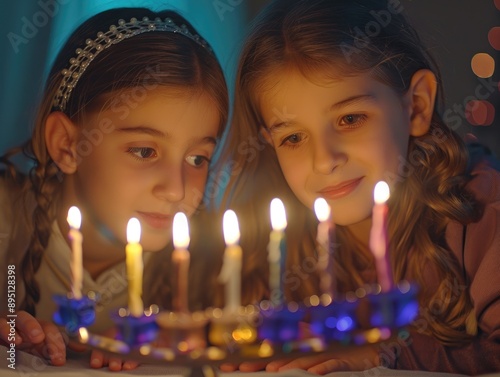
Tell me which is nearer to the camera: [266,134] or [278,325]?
[278,325]

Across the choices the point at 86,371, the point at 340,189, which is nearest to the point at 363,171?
the point at 340,189

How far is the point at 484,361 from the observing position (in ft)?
5.17

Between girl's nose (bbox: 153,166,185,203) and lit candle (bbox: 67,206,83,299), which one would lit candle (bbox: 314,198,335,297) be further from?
lit candle (bbox: 67,206,83,299)

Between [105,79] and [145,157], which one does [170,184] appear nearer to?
[145,157]

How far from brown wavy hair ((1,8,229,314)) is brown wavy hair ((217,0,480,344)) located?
0.33 ft

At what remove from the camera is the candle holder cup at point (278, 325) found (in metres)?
1.38

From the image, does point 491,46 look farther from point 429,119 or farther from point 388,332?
point 388,332

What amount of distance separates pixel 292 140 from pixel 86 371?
71 cm

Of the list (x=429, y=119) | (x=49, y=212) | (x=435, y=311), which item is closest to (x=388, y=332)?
(x=435, y=311)

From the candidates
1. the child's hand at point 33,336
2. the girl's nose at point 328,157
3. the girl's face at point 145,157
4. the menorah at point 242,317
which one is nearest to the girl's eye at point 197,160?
the girl's face at point 145,157

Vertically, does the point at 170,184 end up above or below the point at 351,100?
below

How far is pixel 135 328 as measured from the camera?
1.46 m

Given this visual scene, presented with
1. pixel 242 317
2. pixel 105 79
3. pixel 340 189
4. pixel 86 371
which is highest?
pixel 105 79

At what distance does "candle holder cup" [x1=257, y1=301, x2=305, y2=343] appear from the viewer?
1.38m
